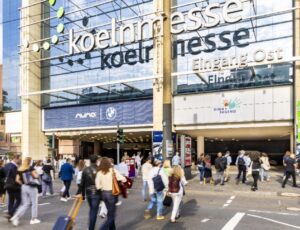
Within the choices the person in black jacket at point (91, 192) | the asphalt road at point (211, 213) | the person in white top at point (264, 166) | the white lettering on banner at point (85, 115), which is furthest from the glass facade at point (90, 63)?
the person in black jacket at point (91, 192)

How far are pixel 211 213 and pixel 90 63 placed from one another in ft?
94.2

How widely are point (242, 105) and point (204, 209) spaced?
17.8m

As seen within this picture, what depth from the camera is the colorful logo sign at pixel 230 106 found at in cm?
2892

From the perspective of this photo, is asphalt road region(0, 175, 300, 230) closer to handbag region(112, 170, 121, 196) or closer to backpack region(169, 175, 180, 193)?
backpack region(169, 175, 180, 193)

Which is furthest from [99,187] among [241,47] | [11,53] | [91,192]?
[11,53]

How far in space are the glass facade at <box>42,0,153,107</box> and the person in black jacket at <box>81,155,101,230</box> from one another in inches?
998

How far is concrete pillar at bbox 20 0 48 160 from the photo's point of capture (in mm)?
39094

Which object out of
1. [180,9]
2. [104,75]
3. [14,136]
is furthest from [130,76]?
[14,136]

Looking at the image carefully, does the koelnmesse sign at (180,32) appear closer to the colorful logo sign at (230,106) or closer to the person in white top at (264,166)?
the colorful logo sign at (230,106)

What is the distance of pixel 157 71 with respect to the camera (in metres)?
31.4

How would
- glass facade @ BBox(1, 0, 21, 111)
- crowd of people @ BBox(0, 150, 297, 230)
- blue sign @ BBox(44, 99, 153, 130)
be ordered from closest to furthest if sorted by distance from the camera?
1. crowd of people @ BBox(0, 150, 297, 230)
2. blue sign @ BBox(44, 99, 153, 130)
3. glass facade @ BBox(1, 0, 21, 111)

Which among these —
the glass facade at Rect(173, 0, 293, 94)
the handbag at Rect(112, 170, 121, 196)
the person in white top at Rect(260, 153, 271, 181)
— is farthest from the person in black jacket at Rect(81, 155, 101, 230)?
the glass facade at Rect(173, 0, 293, 94)

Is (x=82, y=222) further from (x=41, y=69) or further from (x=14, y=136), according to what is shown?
(x=14, y=136)

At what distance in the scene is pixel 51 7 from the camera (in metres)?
40.9
